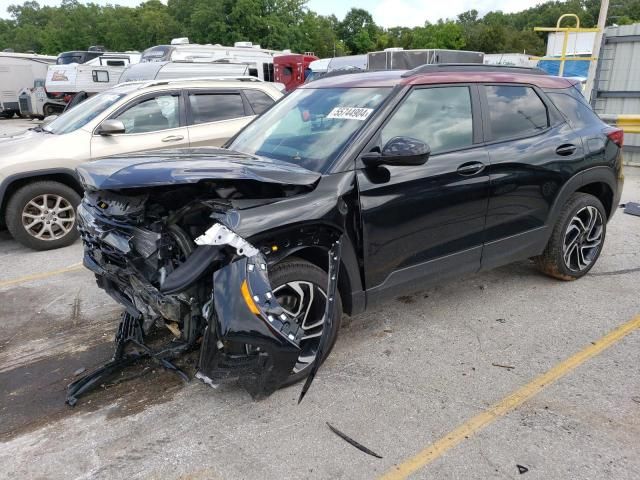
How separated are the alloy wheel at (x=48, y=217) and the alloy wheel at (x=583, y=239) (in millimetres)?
5279

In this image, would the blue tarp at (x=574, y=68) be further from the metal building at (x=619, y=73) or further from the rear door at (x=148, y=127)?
the rear door at (x=148, y=127)

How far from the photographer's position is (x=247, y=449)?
2.54 meters

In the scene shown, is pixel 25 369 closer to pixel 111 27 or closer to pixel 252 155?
pixel 252 155

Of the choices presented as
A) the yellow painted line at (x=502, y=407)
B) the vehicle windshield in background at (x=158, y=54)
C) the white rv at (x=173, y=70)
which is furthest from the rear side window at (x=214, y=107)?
the vehicle windshield in background at (x=158, y=54)

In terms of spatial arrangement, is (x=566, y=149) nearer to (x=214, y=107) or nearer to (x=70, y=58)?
(x=214, y=107)

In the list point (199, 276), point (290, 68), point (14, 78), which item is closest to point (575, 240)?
point (199, 276)

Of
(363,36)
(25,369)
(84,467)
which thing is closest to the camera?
(84,467)

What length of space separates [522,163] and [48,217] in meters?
5.00

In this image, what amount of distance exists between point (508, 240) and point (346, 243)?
160 centimetres

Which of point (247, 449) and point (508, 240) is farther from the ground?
point (508, 240)

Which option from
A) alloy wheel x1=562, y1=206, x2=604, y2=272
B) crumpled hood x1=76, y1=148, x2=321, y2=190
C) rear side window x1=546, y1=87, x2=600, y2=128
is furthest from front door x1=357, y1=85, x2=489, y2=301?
alloy wheel x1=562, y1=206, x2=604, y2=272

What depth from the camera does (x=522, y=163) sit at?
380 centimetres

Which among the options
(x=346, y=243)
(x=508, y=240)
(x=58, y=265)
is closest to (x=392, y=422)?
(x=346, y=243)

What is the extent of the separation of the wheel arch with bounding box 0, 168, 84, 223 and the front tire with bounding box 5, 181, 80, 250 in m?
0.06
